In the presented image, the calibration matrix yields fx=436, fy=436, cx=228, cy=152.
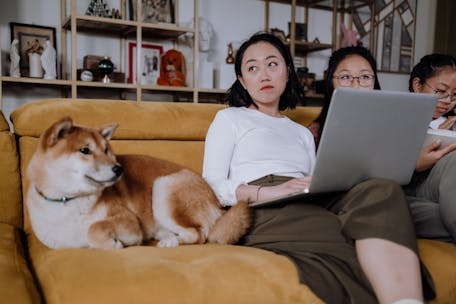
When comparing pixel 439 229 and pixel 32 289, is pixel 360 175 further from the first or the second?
pixel 32 289

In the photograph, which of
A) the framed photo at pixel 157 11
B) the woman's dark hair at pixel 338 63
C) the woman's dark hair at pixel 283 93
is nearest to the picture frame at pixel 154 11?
the framed photo at pixel 157 11

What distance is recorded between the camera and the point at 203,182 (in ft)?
4.77

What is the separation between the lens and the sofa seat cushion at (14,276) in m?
0.86

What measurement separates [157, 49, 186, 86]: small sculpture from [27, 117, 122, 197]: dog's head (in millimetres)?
2176

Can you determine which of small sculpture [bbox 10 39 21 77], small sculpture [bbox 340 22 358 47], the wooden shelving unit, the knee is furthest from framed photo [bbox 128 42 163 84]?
the knee

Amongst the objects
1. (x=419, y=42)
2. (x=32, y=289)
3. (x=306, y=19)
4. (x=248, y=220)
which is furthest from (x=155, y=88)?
(x=419, y=42)

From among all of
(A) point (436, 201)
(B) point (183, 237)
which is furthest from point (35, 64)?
(A) point (436, 201)

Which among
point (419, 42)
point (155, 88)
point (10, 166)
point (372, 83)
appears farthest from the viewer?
point (419, 42)

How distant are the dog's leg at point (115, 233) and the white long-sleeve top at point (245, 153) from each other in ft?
1.03

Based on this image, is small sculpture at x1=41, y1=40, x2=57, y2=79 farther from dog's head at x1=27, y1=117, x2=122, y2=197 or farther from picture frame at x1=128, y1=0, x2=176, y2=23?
dog's head at x1=27, y1=117, x2=122, y2=197

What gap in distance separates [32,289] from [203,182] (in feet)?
2.13

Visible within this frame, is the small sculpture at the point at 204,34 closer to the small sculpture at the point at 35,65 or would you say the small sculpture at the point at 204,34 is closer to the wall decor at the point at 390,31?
the small sculpture at the point at 35,65

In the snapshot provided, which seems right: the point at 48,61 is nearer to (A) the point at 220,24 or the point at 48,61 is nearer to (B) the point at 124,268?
(A) the point at 220,24

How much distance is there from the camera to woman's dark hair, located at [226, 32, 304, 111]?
1694mm
